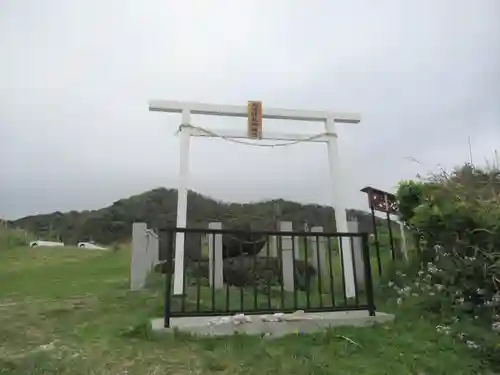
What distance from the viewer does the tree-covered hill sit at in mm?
7109

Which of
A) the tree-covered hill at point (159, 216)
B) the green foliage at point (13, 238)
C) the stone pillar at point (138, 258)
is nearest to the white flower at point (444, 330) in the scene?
the tree-covered hill at point (159, 216)

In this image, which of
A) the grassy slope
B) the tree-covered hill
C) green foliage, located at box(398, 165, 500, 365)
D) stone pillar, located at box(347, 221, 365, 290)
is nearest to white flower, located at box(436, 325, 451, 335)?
the grassy slope

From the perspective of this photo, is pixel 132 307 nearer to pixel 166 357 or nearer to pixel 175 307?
pixel 175 307

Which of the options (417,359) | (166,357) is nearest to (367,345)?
(417,359)

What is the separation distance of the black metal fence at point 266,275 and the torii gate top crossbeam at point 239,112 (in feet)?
4.72

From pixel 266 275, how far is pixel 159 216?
6517 millimetres

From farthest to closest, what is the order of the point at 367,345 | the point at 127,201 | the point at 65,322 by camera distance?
the point at 127,201 < the point at 65,322 < the point at 367,345

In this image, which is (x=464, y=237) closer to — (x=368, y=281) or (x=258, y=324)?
(x=368, y=281)

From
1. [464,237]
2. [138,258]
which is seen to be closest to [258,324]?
[464,237]

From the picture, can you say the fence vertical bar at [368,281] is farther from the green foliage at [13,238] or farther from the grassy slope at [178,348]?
the green foliage at [13,238]

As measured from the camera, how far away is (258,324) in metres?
3.11

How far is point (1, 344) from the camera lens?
2.72m

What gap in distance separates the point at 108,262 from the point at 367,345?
7.15 meters

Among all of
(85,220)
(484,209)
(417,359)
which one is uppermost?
(85,220)
